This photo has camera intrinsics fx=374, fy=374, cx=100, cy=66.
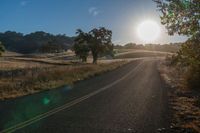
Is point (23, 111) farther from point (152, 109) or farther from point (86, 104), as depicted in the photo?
point (152, 109)

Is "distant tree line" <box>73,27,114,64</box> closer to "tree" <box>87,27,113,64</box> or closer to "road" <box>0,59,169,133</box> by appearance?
"tree" <box>87,27,113,64</box>

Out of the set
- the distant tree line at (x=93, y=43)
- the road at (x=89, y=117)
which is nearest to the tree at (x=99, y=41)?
the distant tree line at (x=93, y=43)

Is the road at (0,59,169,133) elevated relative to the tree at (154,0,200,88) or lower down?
lower down

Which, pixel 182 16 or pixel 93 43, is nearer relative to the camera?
pixel 182 16

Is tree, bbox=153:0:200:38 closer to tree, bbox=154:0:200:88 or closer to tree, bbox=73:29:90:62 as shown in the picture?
tree, bbox=154:0:200:88

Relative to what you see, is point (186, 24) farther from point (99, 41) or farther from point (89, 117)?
point (99, 41)

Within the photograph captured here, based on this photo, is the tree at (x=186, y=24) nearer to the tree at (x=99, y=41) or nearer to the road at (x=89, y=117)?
the road at (x=89, y=117)

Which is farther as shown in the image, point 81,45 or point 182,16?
point 81,45

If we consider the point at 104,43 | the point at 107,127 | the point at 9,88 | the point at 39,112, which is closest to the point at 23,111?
the point at 39,112

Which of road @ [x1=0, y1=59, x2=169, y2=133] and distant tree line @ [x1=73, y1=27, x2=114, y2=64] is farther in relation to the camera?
distant tree line @ [x1=73, y1=27, x2=114, y2=64]

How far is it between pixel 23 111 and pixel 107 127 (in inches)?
162

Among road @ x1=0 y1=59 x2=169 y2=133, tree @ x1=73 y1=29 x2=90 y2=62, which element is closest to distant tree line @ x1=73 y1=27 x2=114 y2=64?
tree @ x1=73 y1=29 x2=90 y2=62

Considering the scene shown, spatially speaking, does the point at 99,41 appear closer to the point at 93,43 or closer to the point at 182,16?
the point at 93,43

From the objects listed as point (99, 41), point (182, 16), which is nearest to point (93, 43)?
point (99, 41)
